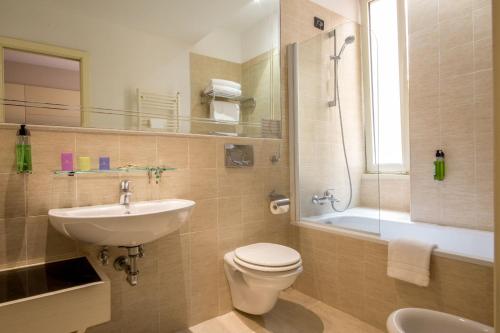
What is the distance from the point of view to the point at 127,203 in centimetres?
147

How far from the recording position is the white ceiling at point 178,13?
152cm

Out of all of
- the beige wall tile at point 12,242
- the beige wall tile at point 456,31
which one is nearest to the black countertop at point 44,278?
the beige wall tile at point 12,242

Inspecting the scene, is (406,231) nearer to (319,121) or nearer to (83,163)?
(319,121)

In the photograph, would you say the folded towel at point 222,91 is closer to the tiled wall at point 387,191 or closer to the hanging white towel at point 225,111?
the hanging white towel at point 225,111

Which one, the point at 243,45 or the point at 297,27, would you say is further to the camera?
the point at 297,27

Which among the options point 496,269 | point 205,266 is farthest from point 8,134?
point 496,269

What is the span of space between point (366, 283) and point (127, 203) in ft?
4.85

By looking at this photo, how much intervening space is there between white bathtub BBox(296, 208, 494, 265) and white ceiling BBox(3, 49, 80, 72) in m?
1.78

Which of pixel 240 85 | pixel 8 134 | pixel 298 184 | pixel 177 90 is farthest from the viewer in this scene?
pixel 298 184

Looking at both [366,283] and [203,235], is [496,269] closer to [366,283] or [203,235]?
[366,283]

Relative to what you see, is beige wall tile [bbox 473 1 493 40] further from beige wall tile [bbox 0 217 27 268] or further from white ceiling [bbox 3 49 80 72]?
beige wall tile [bbox 0 217 27 268]

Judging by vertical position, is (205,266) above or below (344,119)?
below

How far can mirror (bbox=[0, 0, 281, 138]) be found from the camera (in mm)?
1352

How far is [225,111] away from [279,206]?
0.79 metres
